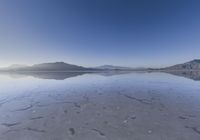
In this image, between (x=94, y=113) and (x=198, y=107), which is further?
(x=198, y=107)

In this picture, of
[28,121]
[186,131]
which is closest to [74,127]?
[28,121]

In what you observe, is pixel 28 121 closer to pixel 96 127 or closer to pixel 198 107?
pixel 96 127

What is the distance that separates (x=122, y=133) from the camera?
3.87m

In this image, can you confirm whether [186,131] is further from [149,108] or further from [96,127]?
[96,127]

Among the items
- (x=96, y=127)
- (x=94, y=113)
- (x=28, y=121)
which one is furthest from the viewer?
(x=94, y=113)

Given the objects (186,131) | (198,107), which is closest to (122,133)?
(186,131)

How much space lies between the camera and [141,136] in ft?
12.1

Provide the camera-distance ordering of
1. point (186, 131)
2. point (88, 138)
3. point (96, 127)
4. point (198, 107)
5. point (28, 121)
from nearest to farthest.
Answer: point (88, 138)
point (186, 131)
point (96, 127)
point (28, 121)
point (198, 107)

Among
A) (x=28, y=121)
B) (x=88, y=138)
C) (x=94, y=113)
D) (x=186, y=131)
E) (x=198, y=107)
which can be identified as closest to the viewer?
(x=88, y=138)

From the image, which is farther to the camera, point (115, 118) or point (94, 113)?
point (94, 113)

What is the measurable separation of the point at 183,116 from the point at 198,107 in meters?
1.63

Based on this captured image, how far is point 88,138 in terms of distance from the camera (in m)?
3.67

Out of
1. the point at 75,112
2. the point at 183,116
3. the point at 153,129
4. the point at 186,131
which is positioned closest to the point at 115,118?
the point at 153,129

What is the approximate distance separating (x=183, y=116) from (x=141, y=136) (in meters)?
2.46
